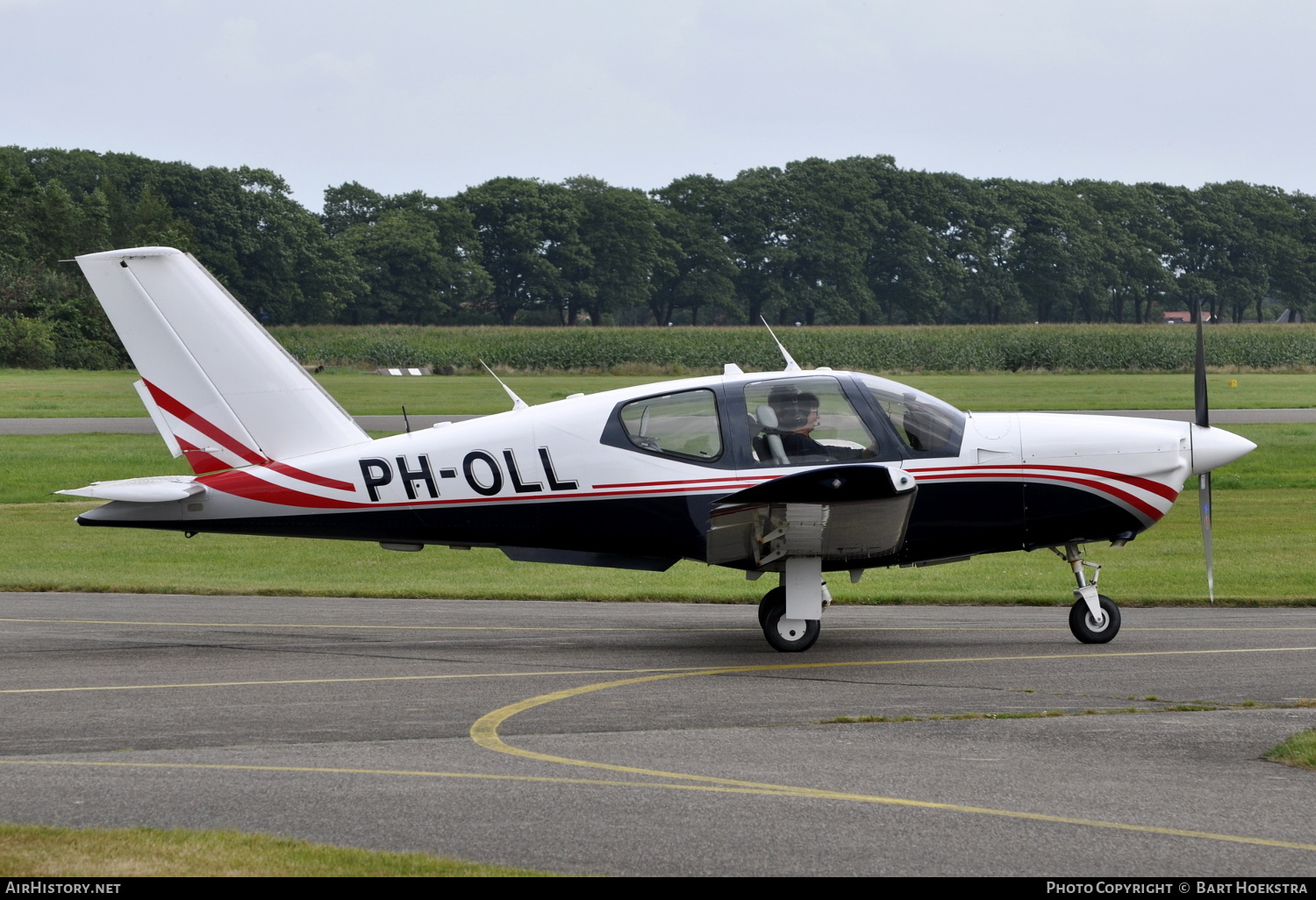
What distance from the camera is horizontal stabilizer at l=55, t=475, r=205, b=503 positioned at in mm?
11297

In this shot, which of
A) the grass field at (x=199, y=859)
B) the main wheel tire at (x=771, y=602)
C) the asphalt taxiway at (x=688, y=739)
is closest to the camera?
the grass field at (x=199, y=859)

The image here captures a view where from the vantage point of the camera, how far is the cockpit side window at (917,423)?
11.2 metres

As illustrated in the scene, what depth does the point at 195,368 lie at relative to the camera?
38.8ft

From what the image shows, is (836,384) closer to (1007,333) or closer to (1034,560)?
(1034,560)

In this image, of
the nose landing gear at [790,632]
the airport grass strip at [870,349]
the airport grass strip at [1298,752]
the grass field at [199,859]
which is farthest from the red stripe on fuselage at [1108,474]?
the airport grass strip at [870,349]

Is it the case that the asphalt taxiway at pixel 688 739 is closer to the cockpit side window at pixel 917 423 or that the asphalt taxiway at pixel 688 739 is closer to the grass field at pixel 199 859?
the grass field at pixel 199 859

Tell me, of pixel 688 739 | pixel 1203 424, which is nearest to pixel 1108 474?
pixel 1203 424

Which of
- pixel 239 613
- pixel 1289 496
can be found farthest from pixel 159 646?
pixel 1289 496

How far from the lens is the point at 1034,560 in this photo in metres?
18.5

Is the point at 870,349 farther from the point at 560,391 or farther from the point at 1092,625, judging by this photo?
the point at 1092,625

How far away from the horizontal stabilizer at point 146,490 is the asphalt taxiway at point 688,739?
52.3 inches

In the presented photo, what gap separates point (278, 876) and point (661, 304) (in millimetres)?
127693

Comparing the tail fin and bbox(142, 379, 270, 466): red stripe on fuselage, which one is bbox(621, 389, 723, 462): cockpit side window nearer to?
the tail fin

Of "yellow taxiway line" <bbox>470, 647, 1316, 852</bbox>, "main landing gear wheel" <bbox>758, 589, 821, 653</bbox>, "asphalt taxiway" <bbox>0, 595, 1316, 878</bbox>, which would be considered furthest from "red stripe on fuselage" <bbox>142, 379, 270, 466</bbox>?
"main landing gear wheel" <bbox>758, 589, 821, 653</bbox>
